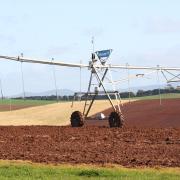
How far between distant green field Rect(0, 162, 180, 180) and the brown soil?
21.3 metres

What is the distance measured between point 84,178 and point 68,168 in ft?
7.03

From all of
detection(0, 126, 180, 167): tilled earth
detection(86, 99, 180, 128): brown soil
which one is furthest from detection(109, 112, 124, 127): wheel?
detection(86, 99, 180, 128): brown soil

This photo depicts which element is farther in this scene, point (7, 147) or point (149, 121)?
point (149, 121)

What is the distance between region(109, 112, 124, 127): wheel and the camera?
120 feet

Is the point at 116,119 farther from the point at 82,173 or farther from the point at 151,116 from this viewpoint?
the point at 82,173

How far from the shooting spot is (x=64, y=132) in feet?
111

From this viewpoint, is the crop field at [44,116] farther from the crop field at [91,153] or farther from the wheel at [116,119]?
the crop field at [91,153]

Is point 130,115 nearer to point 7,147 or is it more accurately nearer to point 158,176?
point 7,147

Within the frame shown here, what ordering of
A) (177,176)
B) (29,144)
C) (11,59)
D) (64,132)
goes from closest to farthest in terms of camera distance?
(177,176), (29,144), (64,132), (11,59)

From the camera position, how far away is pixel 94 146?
26.7m

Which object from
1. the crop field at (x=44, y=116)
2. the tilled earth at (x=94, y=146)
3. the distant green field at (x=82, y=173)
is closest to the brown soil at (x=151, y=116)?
the crop field at (x=44, y=116)

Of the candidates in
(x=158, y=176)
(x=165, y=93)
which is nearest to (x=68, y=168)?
(x=158, y=176)

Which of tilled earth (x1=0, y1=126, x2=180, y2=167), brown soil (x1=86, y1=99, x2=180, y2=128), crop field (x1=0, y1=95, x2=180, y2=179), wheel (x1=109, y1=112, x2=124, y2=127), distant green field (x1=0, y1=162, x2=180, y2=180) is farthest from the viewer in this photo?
brown soil (x1=86, y1=99, x2=180, y2=128)

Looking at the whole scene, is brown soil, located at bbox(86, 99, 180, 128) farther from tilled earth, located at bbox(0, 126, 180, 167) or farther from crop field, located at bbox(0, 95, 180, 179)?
crop field, located at bbox(0, 95, 180, 179)
